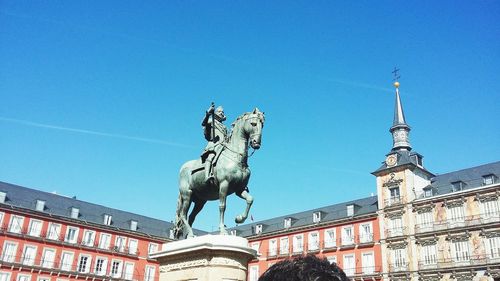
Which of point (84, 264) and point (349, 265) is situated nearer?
point (349, 265)

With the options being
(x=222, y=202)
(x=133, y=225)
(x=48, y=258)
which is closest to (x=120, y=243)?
(x=133, y=225)

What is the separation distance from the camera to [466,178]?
43875 mm

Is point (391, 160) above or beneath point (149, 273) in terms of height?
above

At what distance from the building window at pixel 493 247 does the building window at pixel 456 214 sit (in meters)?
2.90

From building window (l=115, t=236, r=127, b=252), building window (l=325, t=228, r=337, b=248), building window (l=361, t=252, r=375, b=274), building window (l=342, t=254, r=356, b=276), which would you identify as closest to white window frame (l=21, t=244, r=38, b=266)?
building window (l=115, t=236, r=127, b=252)

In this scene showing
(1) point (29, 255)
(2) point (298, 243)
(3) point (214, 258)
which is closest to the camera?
(3) point (214, 258)

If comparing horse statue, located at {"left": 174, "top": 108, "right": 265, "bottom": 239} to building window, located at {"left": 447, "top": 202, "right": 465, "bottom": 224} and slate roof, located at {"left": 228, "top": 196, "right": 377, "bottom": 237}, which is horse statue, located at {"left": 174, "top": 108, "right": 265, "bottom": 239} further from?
slate roof, located at {"left": 228, "top": 196, "right": 377, "bottom": 237}

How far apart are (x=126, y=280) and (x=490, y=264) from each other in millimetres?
40468

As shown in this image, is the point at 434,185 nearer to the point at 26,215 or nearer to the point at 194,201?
the point at 194,201

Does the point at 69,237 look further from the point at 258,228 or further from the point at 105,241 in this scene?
the point at 258,228

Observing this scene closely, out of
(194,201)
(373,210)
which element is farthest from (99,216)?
(194,201)

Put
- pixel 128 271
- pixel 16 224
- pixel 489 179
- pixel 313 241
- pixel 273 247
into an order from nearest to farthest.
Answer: pixel 489 179
pixel 16 224
pixel 313 241
pixel 128 271
pixel 273 247

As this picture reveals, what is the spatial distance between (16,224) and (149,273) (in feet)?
57.9

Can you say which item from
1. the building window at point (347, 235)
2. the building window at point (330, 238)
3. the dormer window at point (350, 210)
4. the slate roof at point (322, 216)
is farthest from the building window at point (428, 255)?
the building window at point (330, 238)
